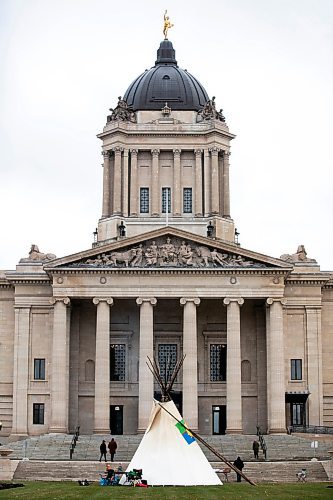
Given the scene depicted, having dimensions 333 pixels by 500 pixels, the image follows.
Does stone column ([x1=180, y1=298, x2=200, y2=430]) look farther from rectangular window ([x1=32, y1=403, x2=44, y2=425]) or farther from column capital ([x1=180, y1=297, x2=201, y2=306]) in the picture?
rectangular window ([x1=32, y1=403, x2=44, y2=425])

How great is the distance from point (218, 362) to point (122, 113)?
22.8 m

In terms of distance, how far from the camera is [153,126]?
96500mm

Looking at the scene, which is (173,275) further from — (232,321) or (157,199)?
(157,199)

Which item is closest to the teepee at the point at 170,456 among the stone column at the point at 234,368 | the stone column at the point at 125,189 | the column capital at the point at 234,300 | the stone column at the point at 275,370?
the stone column at the point at 234,368

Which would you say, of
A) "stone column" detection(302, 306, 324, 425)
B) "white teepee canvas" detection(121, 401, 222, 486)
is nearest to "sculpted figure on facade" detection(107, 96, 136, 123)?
"stone column" detection(302, 306, 324, 425)

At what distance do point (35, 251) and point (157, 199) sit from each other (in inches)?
493

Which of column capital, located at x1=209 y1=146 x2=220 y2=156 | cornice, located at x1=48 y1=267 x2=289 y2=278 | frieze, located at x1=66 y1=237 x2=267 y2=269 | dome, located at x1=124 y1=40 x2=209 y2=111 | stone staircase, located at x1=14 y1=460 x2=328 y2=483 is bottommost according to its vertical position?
stone staircase, located at x1=14 y1=460 x2=328 y2=483

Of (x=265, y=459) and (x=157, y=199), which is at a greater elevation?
(x=157, y=199)

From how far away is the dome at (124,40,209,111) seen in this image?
97.9m

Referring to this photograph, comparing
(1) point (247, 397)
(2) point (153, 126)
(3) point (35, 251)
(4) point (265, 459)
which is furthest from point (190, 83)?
(4) point (265, 459)

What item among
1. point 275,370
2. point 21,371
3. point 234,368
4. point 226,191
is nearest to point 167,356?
point 234,368

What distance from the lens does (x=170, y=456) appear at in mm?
57156

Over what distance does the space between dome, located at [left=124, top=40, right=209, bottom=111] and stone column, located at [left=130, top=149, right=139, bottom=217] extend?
435 centimetres

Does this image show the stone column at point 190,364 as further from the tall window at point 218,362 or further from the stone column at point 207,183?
the stone column at point 207,183
